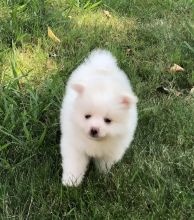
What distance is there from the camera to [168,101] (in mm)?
4219

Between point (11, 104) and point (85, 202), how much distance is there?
93 centimetres

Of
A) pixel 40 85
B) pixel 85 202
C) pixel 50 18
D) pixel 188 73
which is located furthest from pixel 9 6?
pixel 85 202

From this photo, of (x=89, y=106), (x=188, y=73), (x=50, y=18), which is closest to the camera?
(x=89, y=106)

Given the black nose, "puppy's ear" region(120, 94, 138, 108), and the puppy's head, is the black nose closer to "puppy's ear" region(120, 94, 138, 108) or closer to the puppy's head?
the puppy's head

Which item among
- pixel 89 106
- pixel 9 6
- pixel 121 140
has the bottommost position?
pixel 9 6

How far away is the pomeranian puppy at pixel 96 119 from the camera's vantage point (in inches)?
117

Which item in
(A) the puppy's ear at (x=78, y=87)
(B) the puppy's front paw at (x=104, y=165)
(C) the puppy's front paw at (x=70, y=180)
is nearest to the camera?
(A) the puppy's ear at (x=78, y=87)

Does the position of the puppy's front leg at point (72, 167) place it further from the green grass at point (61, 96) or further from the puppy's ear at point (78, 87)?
the puppy's ear at point (78, 87)

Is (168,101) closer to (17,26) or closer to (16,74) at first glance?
(16,74)

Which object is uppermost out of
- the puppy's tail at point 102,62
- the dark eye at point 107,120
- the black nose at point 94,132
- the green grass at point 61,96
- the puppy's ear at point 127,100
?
the puppy's ear at point 127,100

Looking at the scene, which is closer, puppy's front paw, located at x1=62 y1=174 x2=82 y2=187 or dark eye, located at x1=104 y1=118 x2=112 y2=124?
dark eye, located at x1=104 y1=118 x2=112 y2=124

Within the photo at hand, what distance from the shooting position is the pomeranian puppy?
2.96 m

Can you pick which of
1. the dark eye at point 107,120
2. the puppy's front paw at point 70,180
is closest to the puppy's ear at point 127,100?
the dark eye at point 107,120

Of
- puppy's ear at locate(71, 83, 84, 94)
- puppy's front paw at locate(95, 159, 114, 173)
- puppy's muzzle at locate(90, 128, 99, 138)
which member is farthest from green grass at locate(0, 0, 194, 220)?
puppy's ear at locate(71, 83, 84, 94)
